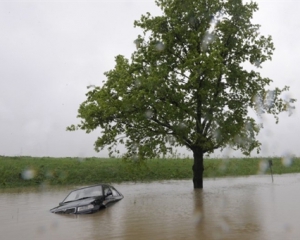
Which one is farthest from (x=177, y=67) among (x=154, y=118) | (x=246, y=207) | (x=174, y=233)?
(x=174, y=233)

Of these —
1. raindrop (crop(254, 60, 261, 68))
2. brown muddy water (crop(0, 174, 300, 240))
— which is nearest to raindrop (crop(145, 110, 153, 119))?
brown muddy water (crop(0, 174, 300, 240))

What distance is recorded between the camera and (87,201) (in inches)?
551

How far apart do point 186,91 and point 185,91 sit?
0.10m

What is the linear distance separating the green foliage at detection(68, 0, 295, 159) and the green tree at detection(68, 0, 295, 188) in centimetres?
5

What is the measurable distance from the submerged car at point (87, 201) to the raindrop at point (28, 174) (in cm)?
1259

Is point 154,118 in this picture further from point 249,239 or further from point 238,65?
point 249,239

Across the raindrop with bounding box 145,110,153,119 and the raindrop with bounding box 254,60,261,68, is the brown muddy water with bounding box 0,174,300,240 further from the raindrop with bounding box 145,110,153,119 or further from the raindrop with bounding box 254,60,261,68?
the raindrop with bounding box 254,60,261,68

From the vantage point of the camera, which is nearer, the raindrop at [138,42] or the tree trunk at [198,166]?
the tree trunk at [198,166]

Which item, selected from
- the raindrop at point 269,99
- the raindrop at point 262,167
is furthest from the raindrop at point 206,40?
the raindrop at point 262,167

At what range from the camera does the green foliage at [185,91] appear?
2105 cm

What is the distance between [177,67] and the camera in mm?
21672

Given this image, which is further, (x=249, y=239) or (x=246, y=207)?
(x=246, y=207)

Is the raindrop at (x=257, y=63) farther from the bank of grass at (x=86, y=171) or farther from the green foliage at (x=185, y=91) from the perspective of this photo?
the bank of grass at (x=86, y=171)

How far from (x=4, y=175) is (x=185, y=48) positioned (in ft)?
49.4
